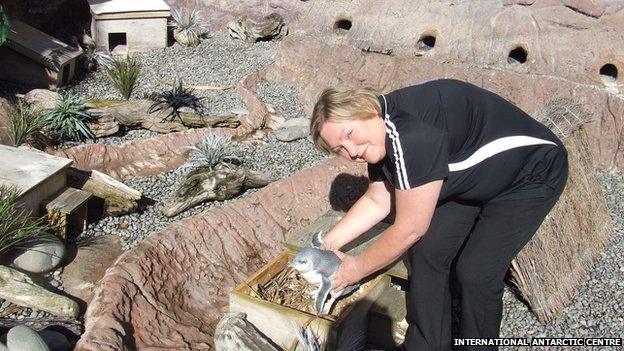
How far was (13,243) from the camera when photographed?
14.8 ft

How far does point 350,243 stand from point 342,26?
5337 mm

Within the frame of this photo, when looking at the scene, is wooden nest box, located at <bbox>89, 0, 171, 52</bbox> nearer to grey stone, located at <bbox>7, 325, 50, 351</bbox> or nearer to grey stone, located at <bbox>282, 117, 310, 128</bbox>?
grey stone, located at <bbox>282, 117, 310, 128</bbox>

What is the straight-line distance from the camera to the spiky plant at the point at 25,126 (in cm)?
590

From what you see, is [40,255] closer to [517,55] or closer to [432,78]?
[432,78]

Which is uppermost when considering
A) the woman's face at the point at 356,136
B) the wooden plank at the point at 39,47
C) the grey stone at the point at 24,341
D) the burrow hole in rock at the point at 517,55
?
the woman's face at the point at 356,136

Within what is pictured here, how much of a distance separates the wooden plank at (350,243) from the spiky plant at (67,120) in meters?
2.67

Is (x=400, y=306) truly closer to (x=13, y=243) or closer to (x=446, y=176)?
(x=446, y=176)

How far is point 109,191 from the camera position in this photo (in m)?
5.72

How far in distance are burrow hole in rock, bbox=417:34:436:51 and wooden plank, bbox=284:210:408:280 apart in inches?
162

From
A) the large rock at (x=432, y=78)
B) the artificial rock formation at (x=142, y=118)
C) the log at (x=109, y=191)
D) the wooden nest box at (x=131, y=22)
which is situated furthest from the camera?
the wooden nest box at (x=131, y=22)

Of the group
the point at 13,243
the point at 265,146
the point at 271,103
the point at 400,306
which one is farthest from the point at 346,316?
the point at 271,103

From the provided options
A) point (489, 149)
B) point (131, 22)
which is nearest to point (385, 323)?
point (489, 149)

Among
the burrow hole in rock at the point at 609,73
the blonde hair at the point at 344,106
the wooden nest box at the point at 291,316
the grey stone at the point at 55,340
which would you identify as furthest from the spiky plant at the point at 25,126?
the burrow hole in rock at the point at 609,73

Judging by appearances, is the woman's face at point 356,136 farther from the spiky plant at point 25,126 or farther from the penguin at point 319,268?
the spiky plant at point 25,126
